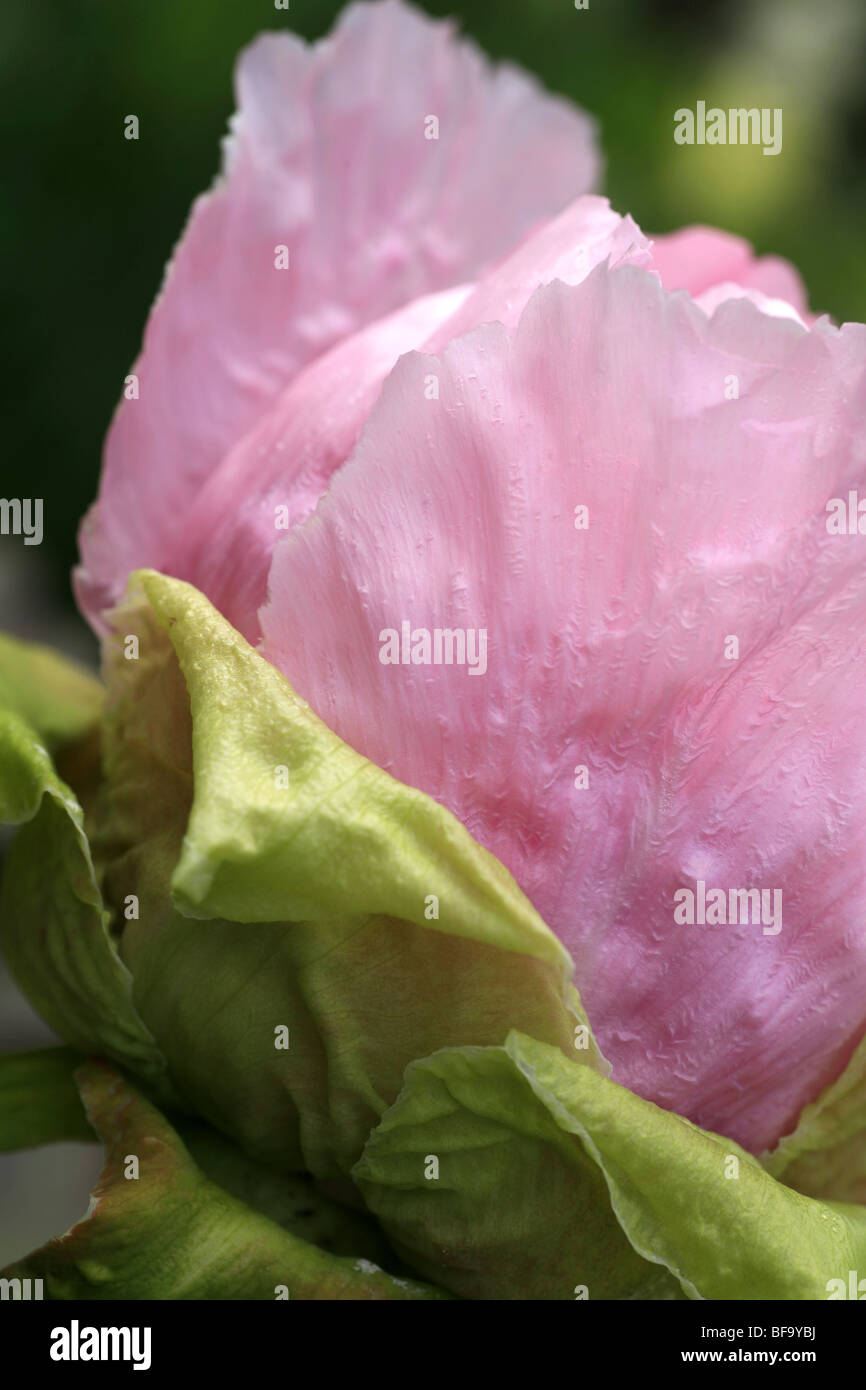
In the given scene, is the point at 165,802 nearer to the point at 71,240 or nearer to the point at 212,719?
the point at 212,719

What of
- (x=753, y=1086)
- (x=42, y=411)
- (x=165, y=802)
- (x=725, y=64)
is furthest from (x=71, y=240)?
(x=753, y=1086)

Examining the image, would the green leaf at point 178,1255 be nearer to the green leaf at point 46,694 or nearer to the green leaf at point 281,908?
the green leaf at point 281,908

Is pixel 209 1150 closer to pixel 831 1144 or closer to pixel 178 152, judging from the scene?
pixel 831 1144

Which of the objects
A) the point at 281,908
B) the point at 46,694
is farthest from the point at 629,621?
the point at 46,694

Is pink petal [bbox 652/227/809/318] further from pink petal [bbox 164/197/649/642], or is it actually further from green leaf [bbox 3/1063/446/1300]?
green leaf [bbox 3/1063/446/1300]

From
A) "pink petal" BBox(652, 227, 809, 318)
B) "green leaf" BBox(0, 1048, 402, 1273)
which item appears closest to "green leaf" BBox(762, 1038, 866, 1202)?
"green leaf" BBox(0, 1048, 402, 1273)
